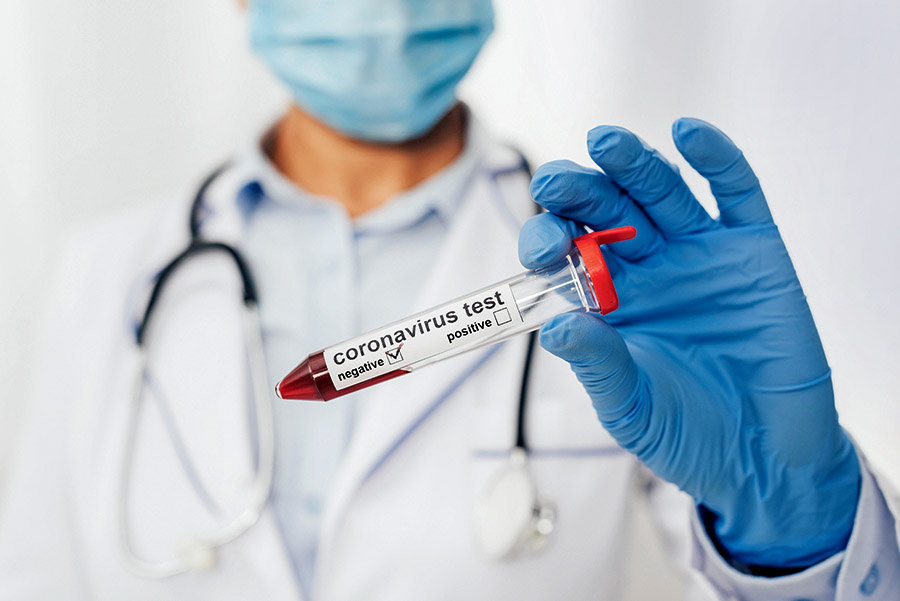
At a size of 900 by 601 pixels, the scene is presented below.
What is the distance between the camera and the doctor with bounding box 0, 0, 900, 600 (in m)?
0.59

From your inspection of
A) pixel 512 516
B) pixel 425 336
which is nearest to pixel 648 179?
pixel 425 336

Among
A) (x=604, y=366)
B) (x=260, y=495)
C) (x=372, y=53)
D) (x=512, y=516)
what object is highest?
(x=372, y=53)

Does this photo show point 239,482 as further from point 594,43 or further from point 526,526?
point 594,43

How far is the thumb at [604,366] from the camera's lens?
1.58 feet

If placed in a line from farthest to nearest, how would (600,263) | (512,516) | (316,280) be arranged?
(316,280) < (512,516) < (600,263)

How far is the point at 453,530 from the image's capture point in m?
0.80

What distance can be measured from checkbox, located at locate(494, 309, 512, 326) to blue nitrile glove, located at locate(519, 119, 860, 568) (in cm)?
4

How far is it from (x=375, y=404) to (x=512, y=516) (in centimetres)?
19

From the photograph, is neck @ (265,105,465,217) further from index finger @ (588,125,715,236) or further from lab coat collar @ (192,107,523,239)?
index finger @ (588,125,715,236)

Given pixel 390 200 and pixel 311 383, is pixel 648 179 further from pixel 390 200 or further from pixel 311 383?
pixel 390 200

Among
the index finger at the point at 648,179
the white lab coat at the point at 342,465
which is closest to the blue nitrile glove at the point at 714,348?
the index finger at the point at 648,179

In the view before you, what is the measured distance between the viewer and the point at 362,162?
0.96m

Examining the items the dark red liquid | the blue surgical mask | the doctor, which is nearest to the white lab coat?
the doctor

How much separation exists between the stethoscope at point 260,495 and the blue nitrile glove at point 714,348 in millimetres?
224
